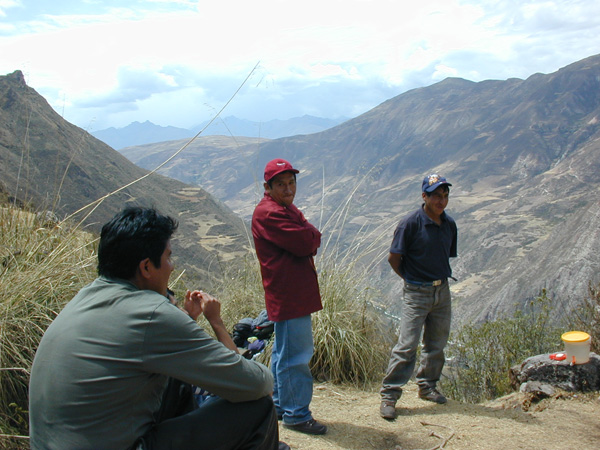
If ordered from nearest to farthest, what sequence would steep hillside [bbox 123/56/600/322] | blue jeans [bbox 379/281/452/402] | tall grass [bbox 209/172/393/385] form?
blue jeans [bbox 379/281/452/402], tall grass [bbox 209/172/393/385], steep hillside [bbox 123/56/600/322]

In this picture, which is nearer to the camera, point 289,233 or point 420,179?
point 289,233

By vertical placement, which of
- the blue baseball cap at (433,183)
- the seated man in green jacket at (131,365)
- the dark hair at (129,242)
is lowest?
the seated man in green jacket at (131,365)

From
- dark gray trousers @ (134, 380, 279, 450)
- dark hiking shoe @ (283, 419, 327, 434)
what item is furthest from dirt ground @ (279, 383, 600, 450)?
dark gray trousers @ (134, 380, 279, 450)

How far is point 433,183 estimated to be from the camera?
3.73 metres

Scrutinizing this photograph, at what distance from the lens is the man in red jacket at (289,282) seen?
3.16 m

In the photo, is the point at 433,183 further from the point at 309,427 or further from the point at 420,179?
the point at 420,179

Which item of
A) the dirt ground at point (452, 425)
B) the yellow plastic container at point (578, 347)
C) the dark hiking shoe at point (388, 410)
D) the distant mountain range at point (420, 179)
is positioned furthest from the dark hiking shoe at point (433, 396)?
the distant mountain range at point (420, 179)

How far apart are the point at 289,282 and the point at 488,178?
120 meters

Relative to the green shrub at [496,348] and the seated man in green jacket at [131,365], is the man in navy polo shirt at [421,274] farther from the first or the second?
the green shrub at [496,348]

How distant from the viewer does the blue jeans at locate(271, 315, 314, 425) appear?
3256mm

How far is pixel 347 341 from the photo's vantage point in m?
4.59

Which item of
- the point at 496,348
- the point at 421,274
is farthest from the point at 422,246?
the point at 496,348

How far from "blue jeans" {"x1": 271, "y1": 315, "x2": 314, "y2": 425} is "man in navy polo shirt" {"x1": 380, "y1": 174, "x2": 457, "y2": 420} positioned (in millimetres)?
781

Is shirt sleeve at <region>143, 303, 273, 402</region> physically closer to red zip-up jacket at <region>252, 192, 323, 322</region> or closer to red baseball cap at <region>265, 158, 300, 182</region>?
red zip-up jacket at <region>252, 192, 323, 322</region>
